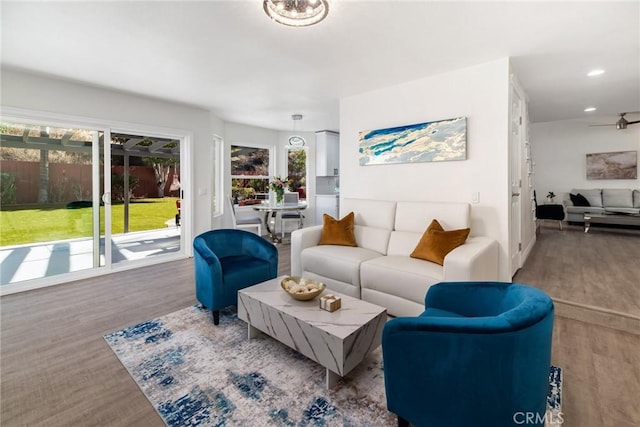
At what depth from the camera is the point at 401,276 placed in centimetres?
252

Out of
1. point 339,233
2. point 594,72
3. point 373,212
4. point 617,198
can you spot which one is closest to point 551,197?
point 617,198

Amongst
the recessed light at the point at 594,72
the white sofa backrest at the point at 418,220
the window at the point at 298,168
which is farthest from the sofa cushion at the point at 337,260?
the window at the point at 298,168

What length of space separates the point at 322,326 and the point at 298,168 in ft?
19.5

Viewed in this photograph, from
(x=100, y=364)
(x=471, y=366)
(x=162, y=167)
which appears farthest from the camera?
(x=162, y=167)

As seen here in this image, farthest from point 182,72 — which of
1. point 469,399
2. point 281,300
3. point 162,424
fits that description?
point 469,399

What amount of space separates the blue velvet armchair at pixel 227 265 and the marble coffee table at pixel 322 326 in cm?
38

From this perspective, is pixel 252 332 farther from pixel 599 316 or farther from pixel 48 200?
pixel 48 200

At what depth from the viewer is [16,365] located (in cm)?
198

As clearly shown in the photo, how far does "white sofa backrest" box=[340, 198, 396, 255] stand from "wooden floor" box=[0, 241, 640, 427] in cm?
172

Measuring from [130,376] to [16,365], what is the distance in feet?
2.78

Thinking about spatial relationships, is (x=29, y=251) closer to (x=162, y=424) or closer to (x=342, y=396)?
(x=162, y=424)

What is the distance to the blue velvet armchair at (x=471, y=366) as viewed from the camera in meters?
1.13

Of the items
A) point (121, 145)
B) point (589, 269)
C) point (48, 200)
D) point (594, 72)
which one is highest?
point (594, 72)

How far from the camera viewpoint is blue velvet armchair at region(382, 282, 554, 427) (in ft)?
3.71
